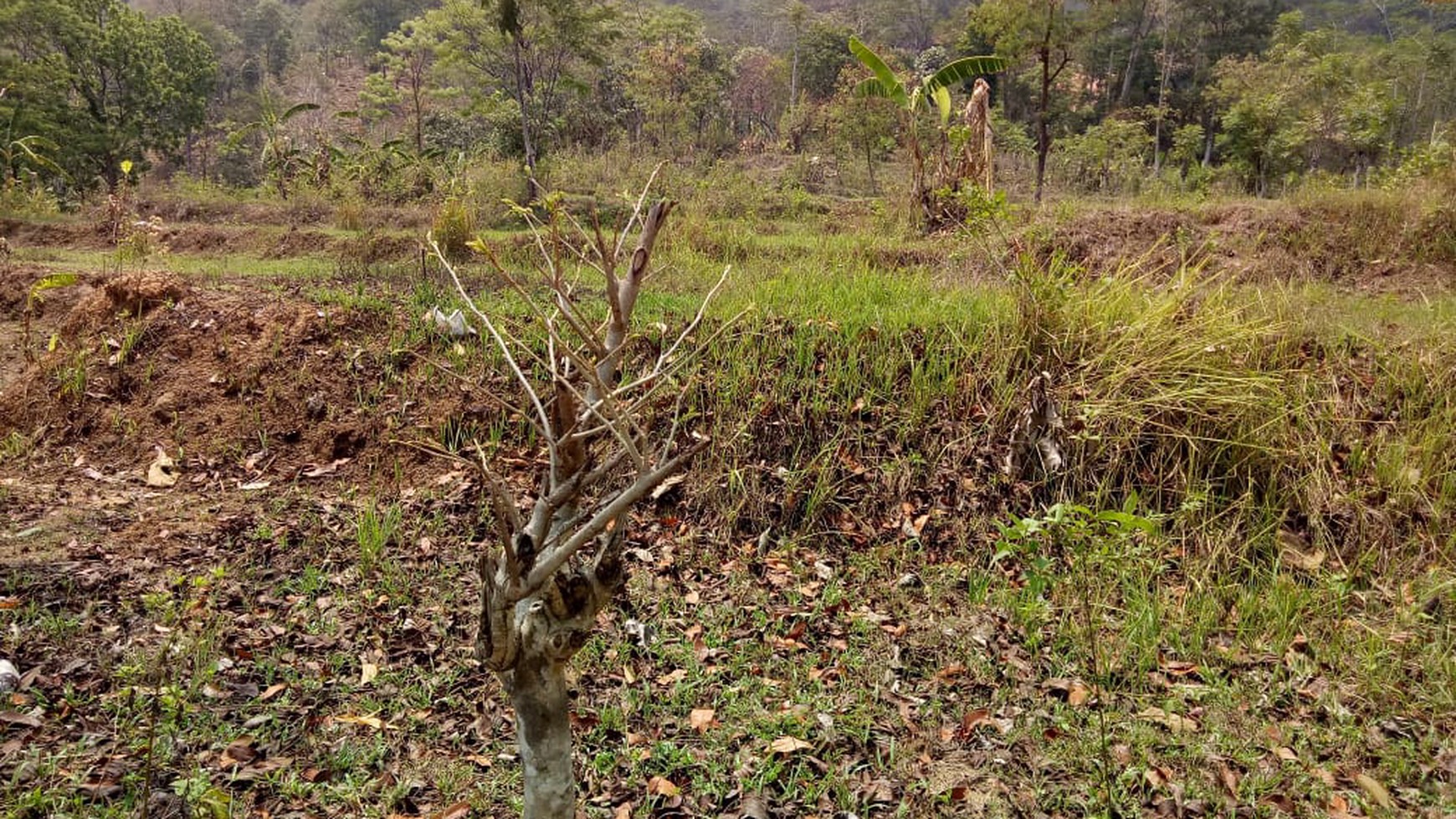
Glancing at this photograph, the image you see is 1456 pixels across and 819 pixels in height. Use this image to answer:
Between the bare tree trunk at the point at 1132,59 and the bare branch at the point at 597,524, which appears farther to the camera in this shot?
the bare tree trunk at the point at 1132,59

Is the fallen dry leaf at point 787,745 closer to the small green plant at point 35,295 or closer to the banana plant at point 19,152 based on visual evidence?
the small green plant at point 35,295

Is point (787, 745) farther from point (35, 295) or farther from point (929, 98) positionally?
point (929, 98)

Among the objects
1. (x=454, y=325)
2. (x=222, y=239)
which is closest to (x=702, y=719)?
(x=454, y=325)

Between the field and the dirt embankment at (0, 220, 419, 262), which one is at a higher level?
the dirt embankment at (0, 220, 419, 262)

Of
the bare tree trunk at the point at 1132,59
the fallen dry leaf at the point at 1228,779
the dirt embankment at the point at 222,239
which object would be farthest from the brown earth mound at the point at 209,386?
the bare tree trunk at the point at 1132,59

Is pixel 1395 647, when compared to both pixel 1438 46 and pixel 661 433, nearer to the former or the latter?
pixel 661 433

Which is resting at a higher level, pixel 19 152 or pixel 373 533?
pixel 19 152

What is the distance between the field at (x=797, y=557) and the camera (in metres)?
2.61

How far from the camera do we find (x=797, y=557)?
4.12 metres

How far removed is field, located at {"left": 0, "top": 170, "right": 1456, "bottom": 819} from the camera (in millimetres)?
2613

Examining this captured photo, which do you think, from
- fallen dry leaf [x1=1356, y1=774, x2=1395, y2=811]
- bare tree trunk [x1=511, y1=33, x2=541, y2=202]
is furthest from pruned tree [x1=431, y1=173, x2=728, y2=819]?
bare tree trunk [x1=511, y1=33, x2=541, y2=202]

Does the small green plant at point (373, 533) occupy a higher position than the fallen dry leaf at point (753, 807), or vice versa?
the small green plant at point (373, 533)

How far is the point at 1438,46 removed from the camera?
28.1 metres

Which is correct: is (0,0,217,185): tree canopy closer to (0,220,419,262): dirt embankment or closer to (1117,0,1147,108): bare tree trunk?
(0,220,419,262): dirt embankment
